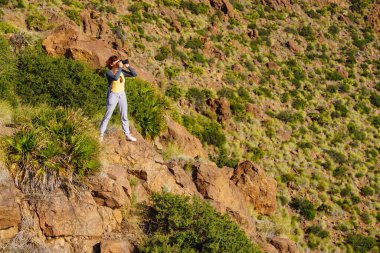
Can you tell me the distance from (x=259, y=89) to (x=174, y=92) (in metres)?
7.33

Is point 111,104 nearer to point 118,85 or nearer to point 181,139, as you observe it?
point 118,85

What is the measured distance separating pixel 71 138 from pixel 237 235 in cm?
346

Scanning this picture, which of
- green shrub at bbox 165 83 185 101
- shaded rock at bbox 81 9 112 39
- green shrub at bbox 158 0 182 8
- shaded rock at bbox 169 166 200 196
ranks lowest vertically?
green shrub at bbox 165 83 185 101

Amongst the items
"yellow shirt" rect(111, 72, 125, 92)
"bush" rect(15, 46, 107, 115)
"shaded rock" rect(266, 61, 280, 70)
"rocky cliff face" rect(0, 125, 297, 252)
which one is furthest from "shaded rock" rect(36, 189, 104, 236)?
"shaded rock" rect(266, 61, 280, 70)

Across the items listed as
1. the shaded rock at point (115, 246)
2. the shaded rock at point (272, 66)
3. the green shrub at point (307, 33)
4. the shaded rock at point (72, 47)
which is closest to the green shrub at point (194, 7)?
the shaded rock at point (272, 66)

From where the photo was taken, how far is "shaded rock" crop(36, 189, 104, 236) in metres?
5.77

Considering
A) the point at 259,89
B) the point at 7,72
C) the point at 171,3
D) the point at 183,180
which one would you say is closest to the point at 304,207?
the point at 259,89

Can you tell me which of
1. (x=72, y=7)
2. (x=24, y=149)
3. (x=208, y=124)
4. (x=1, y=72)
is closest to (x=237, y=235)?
(x=24, y=149)

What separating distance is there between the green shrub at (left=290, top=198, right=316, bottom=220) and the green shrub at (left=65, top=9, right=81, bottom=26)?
15.2m

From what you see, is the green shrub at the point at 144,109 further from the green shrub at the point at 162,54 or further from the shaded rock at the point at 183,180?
the green shrub at the point at 162,54

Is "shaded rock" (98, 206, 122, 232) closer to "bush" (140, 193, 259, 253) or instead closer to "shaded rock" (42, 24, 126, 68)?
"bush" (140, 193, 259, 253)

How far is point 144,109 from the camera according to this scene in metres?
12.4

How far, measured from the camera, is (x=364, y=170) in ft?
76.8

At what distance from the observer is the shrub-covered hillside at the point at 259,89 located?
1226 cm
